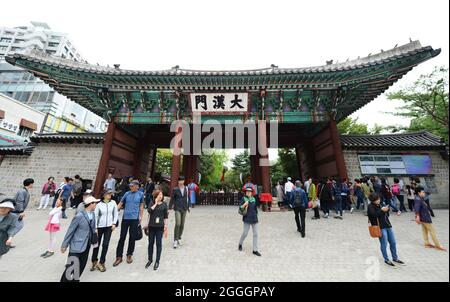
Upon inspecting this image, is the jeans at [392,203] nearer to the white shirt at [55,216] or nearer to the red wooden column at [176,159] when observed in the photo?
the red wooden column at [176,159]

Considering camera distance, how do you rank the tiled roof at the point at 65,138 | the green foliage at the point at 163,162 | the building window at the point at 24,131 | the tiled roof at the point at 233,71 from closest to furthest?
the tiled roof at the point at 233,71 → the tiled roof at the point at 65,138 → the building window at the point at 24,131 → the green foliage at the point at 163,162

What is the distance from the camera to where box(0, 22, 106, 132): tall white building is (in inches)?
1278

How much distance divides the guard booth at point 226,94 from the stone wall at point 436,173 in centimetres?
131

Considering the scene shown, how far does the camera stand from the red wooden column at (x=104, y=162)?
9.98 m

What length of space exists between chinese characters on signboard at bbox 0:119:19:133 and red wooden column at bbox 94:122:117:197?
19967mm

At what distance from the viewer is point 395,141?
40.5 ft

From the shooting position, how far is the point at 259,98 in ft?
35.8

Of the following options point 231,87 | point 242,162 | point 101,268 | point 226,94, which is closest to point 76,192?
point 101,268

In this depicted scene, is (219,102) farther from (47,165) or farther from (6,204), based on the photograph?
(47,165)

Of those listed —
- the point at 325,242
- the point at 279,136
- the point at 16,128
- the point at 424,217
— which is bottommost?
the point at 325,242

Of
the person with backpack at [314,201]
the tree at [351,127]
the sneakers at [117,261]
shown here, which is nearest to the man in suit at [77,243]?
the sneakers at [117,261]

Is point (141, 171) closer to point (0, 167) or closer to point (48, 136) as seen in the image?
point (48, 136)

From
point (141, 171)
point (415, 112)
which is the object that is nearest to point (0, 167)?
point (141, 171)
